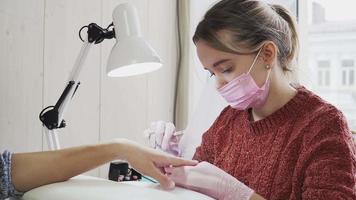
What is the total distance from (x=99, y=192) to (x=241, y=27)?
576 millimetres

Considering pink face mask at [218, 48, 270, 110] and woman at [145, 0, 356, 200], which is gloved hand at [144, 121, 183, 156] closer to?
woman at [145, 0, 356, 200]

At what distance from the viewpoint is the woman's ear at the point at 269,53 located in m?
1.08

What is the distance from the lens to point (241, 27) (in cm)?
107

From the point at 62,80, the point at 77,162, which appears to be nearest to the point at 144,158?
the point at 77,162

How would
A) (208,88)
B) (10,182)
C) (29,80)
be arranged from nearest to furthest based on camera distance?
(10,182)
(29,80)
(208,88)

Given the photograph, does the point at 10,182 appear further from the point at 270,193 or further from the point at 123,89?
the point at 123,89

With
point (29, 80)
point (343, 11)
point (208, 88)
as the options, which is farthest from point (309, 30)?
point (29, 80)

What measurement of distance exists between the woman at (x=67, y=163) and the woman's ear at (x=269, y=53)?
352 millimetres

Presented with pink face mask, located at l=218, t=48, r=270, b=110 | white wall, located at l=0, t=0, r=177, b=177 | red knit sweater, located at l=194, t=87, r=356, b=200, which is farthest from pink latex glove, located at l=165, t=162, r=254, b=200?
white wall, located at l=0, t=0, r=177, b=177

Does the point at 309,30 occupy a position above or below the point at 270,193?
above

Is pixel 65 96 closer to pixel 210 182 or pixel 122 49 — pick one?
pixel 122 49

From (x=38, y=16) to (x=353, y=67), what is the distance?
162cm

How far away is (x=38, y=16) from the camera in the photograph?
1.41 meters

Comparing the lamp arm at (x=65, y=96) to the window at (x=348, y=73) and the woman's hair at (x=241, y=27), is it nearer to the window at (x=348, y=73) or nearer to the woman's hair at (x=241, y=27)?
the woman's hair at (x=241, y=27)
